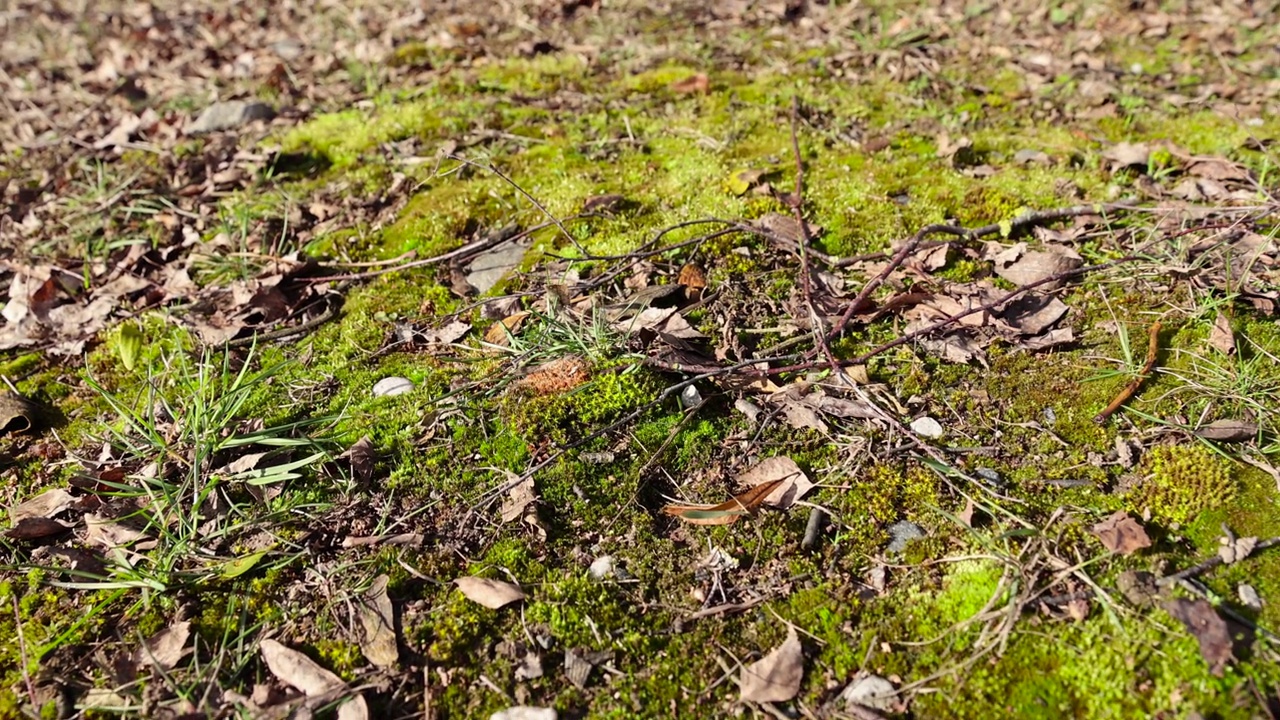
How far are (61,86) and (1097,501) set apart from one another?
10202 mm

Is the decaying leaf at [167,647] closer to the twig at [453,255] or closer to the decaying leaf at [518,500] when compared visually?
the decaying leaf at [518,500]

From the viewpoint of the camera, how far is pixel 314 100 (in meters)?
7.04

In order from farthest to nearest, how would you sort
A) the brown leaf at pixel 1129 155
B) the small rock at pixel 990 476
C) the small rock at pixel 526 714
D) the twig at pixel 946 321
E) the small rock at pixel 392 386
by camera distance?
the brown leaf at pixel 1129 155, the small rock at pixel 392 386, the twig at pixel 946 321, the small rock at pixel 990 476, the small rock at pixel 526 714

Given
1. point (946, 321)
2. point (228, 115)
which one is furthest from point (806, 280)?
point (228, 115)

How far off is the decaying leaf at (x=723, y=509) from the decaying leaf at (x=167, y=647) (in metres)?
1.78

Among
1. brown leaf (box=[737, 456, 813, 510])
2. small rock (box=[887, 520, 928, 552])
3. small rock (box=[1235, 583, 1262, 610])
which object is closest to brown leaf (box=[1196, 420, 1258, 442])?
small rock (box=[1235, 583, 1262, 610])

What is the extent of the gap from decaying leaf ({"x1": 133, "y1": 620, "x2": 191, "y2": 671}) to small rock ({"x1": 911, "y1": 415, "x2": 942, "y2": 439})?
2.92 meters

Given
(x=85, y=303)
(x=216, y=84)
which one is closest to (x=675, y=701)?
(x=85, y=303)

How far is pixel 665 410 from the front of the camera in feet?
11.4

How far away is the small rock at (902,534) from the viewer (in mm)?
2963

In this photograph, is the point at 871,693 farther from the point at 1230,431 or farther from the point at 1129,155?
the point at 1129,155

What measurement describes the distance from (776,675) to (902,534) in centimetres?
80

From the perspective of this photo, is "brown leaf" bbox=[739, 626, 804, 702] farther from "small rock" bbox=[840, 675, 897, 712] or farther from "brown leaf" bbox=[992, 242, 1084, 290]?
"brown leaf" bbox=[992, 242, 1084, 290]

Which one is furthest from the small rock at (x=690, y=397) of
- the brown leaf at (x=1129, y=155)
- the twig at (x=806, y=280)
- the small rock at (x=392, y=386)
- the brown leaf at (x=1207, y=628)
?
the brown leaf at (x=1129, y=155)
